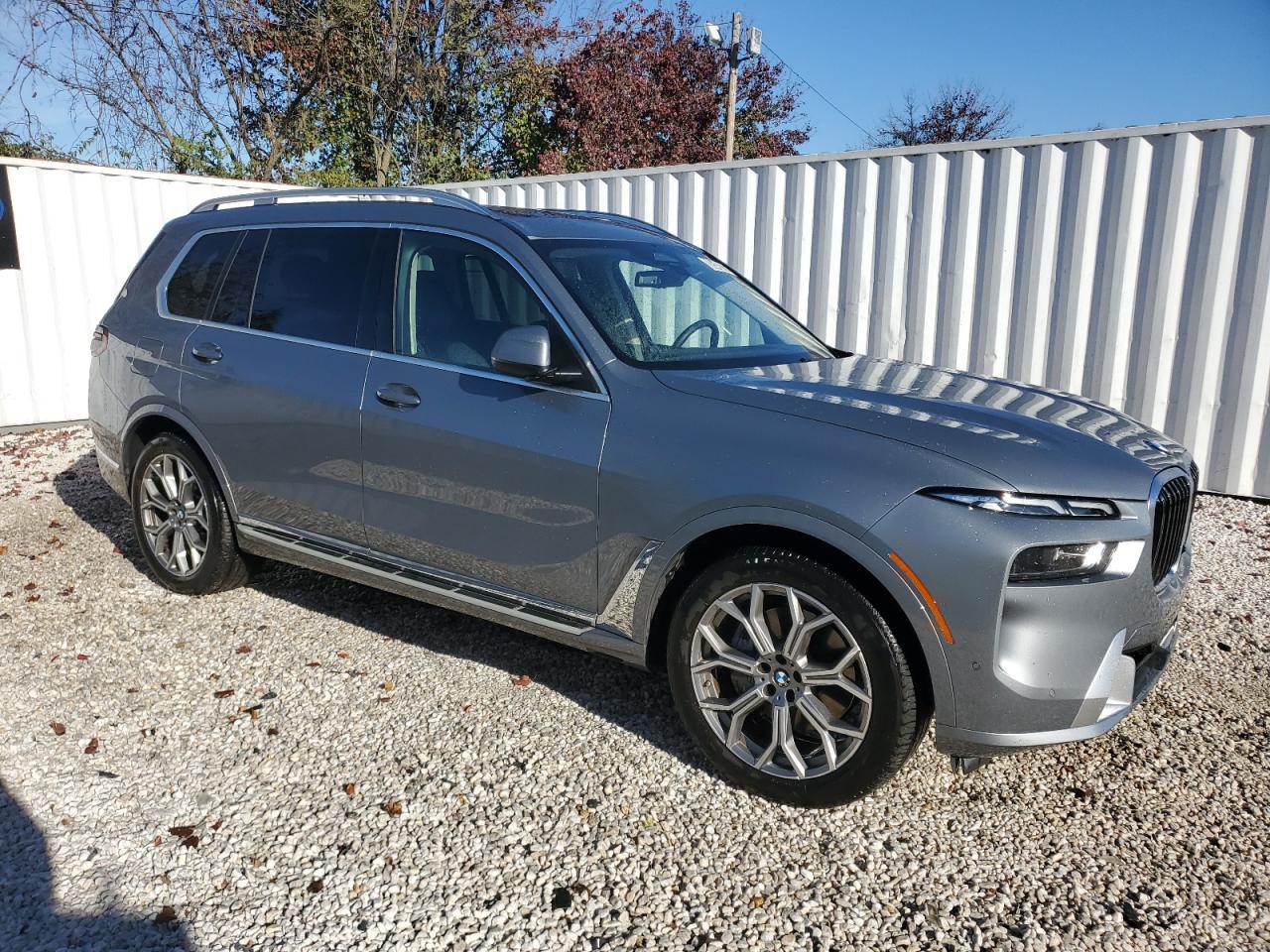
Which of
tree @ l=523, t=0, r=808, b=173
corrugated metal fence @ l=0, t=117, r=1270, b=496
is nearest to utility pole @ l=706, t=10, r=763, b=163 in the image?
tree @ l=523, t=0, r=808, b=173

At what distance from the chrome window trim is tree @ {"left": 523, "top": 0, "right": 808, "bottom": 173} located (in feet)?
60.3

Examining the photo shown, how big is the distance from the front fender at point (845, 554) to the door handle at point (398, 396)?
49.2 inches

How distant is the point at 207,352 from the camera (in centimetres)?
454

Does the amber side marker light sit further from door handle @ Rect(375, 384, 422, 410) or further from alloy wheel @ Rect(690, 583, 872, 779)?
door handle @ Rect(375, 384, 422, 410)

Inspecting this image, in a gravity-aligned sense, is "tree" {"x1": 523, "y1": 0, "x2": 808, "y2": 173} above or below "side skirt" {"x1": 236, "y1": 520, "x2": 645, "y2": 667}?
above

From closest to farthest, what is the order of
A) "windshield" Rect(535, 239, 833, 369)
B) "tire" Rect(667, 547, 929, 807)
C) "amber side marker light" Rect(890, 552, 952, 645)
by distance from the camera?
"amber side marker light" Rect(890, 552, 952, 645) → "tire" Rect(667, 547, 929, 807) → "windshield" Rect(535, 239, 833, 369)

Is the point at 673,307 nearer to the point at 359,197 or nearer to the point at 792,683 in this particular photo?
the point at 359,197

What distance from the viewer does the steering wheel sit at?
3.66m

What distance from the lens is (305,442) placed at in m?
4.07

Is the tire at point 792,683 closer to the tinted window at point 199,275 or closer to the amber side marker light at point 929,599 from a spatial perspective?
the amber side marker light at point 929,599

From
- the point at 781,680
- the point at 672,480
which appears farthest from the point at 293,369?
the point at 781,680

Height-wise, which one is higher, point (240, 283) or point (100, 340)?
point (240, 283)

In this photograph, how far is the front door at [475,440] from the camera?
330 centimetres

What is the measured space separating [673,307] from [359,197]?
159cm
